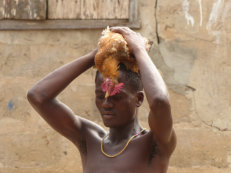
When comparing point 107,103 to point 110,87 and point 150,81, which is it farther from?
point 150,81

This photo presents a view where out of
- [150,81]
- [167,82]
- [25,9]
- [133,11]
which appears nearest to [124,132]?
[150,81]

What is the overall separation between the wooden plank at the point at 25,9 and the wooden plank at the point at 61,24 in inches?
2.3

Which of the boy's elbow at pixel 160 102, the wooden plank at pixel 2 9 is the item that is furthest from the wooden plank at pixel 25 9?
the boy's elbow at pixel 160 102

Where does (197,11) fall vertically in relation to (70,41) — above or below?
above

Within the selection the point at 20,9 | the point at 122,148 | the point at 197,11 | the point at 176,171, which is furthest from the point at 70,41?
the point at 122,148

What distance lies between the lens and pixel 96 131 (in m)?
3.53

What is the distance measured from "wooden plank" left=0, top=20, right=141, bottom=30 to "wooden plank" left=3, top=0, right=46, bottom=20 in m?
0.06

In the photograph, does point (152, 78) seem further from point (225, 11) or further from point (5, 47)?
point (5, 47)

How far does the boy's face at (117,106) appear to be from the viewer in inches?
123

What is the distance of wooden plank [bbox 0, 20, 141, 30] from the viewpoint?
5422 millimetres

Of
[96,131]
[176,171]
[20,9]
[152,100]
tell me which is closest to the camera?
[152,100]

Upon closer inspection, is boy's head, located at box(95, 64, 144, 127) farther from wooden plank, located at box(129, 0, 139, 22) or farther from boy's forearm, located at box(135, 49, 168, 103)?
wooden plank, located at box(129, 0, 139, 22)

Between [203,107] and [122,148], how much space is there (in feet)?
7.35

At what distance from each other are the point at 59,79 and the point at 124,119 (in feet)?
1.69
